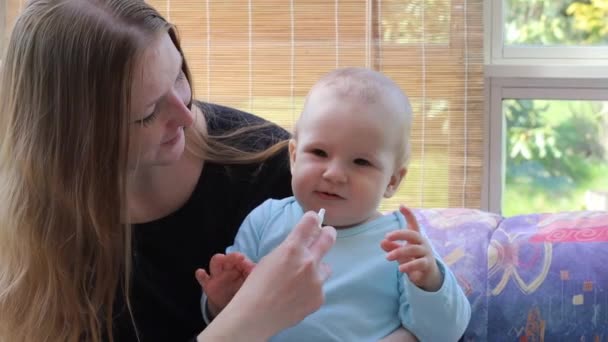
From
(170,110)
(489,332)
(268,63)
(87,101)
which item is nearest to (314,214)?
(170,110)

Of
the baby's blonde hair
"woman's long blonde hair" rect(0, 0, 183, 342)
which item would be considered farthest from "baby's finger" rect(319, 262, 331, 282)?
"woman's long blonde hair" rect(0, 0, 183, 342)

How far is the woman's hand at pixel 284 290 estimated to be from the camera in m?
1.21

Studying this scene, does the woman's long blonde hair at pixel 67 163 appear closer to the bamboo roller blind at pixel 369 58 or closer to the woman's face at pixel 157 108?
the woman's face at pixel 157 108

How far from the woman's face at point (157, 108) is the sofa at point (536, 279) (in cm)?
60

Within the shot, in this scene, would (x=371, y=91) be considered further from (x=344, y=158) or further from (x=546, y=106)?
(x=546, y=106)

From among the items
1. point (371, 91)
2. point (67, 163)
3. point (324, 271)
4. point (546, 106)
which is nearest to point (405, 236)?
point (324, 271)

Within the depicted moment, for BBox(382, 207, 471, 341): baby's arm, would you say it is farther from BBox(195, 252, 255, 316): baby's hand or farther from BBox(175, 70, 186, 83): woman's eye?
BBox(175, 70, 186, 83): woman's eye

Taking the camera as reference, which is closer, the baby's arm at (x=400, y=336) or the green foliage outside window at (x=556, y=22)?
the baby's arm at (x=400, y=336)

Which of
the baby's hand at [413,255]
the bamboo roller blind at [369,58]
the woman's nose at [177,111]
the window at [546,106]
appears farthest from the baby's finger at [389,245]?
the window at [546,106]

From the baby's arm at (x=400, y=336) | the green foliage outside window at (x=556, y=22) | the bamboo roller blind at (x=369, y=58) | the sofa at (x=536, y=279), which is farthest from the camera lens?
the green foliage outside window at (x=556, y=22)

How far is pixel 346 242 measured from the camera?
1375 mm

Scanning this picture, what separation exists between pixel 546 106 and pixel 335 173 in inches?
59.7

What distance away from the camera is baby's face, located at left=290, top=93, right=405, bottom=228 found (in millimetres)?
1310

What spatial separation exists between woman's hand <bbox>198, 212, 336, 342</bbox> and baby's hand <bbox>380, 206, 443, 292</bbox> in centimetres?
9
